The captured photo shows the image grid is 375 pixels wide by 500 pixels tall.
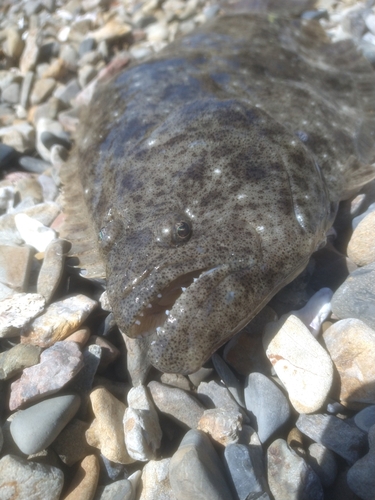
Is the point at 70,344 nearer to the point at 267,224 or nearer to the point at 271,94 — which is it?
the point at 267,224

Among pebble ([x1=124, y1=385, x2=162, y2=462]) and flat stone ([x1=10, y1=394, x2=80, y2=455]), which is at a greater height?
flat stone ([x1=10, y1=394, x2=80, y2=455])

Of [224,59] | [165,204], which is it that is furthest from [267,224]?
[224,59]

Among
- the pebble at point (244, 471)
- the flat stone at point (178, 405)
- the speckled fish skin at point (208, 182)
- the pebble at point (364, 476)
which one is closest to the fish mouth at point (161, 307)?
the speckled fish skin at point (208, 182)

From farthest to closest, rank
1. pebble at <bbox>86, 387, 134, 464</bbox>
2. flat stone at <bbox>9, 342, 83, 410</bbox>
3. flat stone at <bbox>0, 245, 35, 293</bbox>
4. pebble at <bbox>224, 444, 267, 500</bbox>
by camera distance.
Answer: flat stone at <bbox>0, 245, 35, 293</bbox>, flat stone at <bbox>9, 342, 83, 410</bbox>, pebble at <bbox>86, 387, 134, 464</bbox>, pebble at <bbox>224, 444, 267, 500</bbox>

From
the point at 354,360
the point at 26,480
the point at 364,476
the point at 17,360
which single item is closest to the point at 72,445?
the point at 26,480

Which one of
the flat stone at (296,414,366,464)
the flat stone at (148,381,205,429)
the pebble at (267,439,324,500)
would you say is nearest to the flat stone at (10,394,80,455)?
the flat stone at (148,381,205,429)

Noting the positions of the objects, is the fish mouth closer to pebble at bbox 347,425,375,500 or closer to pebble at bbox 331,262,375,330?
pebble at bbox 331,262,375,330

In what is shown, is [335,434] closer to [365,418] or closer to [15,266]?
[365,418]
